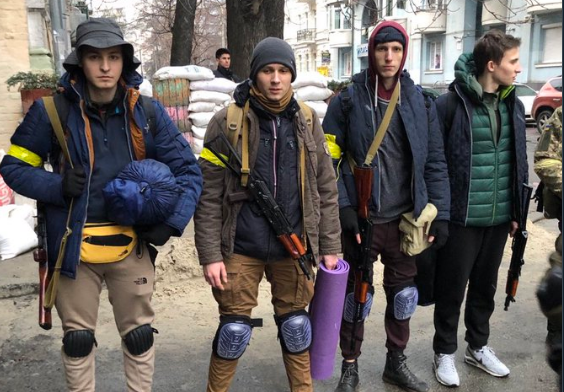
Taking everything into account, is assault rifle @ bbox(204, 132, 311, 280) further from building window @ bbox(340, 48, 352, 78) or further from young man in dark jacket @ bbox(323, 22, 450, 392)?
building window @ bbox(340, 48, 352, 78)

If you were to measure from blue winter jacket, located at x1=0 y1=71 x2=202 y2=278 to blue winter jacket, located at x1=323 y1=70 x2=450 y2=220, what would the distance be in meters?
0.87

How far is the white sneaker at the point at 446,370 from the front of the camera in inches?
128

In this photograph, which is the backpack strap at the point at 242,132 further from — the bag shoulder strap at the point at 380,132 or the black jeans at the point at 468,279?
the black jeans at the point at 468,279

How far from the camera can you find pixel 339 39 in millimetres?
48000

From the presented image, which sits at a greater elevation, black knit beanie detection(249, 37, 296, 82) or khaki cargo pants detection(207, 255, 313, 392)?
black knit beanie detection(249, 37, 296, 82)

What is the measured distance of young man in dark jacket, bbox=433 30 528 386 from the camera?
303 cm

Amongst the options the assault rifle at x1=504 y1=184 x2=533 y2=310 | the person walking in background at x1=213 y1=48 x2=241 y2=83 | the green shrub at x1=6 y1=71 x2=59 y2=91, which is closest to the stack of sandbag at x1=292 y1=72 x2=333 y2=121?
the person walking in background at x1=213 y1=48 x2=241 y2=83

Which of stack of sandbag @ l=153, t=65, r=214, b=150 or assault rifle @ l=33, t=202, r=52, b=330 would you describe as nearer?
assault rifle @ l=33, t=202, r=52, b=330

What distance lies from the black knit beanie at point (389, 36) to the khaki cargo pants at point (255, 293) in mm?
1188

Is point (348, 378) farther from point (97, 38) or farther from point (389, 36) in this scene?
point (97, 38)

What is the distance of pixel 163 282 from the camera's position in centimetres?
468

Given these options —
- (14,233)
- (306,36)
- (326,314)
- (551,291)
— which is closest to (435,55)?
(306,36)

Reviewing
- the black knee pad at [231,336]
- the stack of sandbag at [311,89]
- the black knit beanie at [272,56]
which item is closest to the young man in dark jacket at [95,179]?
the black knee pad at [231,336]

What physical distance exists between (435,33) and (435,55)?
1360 mm
